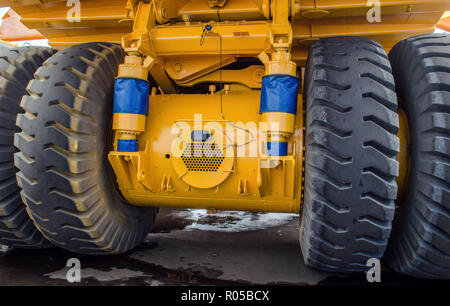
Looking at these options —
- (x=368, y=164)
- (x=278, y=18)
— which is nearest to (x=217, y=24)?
(x=278, y=18)

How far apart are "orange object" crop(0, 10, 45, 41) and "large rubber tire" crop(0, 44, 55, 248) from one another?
5.88 m


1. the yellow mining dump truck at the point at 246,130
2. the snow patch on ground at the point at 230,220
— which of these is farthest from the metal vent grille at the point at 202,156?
the snow patch on ground at the point at 230,220

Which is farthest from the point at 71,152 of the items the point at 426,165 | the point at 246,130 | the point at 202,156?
the point at 426,165

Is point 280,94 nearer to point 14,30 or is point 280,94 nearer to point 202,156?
point 202,156

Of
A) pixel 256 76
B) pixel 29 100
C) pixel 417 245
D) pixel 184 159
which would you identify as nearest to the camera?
pixel 417 245

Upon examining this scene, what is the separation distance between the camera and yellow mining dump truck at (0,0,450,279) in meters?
2.15

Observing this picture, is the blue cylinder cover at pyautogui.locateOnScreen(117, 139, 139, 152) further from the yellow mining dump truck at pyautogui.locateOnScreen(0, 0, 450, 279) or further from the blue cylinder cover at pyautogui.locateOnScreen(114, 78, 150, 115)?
the blue cylinder cover at pyautogui.locateOnScreen(114, 78, 150, 115)

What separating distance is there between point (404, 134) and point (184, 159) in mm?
1725

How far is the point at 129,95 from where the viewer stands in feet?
8.32

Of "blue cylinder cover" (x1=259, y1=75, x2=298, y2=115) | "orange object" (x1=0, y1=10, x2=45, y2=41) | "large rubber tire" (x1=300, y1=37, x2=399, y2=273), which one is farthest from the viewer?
"orange object" (x1=0, y1=10, x2=45, y2=41)

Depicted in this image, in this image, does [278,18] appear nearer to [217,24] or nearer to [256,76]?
[217,24]

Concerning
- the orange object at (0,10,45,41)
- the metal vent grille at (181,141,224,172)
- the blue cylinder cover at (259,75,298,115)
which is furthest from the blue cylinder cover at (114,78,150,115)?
the orange object at (0,10,45,41)

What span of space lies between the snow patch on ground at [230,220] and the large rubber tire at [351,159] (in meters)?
2.05
